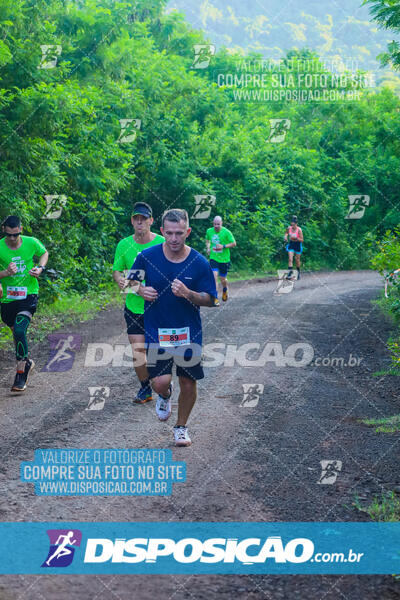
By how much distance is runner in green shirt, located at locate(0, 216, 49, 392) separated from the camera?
901cm

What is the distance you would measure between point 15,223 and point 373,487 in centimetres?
536

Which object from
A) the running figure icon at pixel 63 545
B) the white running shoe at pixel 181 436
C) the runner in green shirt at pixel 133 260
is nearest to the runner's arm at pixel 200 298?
the white running shoe at pixel 181 436

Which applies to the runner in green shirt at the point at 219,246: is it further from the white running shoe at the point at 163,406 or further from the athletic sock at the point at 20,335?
the white running shoe at the point at 163,406

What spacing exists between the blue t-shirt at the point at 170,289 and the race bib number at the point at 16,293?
3.03 meters

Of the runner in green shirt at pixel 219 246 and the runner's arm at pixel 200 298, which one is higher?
the runner's arm at pixel 200 298

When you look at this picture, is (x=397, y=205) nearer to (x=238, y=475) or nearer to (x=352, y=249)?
(x=352, y=249)

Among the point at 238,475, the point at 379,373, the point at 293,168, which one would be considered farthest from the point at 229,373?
the point at 293,168

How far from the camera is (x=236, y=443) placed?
695 centimetres

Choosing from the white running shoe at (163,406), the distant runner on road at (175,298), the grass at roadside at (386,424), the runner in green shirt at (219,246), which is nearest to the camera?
the distant runner on road at (175,298)

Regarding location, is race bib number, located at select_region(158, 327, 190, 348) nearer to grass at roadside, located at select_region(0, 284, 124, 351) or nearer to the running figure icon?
the running figure icon

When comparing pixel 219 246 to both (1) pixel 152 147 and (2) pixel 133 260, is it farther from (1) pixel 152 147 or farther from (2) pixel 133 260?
(2) pixel 133 260

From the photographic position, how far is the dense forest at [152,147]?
1527 centimetres

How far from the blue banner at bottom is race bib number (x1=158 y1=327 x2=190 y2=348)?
191cm

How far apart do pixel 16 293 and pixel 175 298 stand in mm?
3380
